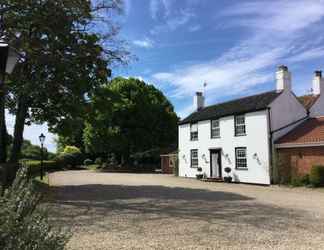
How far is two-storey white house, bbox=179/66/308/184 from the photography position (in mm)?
26328

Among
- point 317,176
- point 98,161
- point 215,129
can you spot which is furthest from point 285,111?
point 98,161

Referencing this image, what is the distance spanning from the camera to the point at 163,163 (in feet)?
147

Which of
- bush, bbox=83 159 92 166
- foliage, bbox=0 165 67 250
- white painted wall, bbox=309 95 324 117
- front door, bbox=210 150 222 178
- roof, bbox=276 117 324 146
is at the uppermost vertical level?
white painted wall, bbox=309 95 324 117

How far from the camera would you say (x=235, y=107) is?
30078mm

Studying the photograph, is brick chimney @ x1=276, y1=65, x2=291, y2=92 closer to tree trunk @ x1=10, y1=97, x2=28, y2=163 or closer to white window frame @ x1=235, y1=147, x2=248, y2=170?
white window frame @ x1=235, y1=147, x2=248, y2=170

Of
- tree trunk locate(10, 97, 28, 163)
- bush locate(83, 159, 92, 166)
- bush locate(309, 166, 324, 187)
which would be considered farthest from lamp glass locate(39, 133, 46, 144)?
bush locate(83, 159, 92, 166)

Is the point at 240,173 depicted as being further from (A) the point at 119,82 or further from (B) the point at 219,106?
(A) the point at 119,82

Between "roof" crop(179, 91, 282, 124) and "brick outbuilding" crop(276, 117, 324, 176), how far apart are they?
109 inches

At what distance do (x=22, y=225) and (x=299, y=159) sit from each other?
22.5 metres

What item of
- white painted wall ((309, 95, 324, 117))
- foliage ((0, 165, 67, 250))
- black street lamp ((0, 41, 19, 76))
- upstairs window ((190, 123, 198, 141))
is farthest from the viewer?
upstairs window ((190, 123, 198, 141))

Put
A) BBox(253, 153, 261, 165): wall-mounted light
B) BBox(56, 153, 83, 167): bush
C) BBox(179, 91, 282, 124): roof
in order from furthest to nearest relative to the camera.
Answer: BBox(56, 153, 83, 167): bush < BBox(179, 91, 282, 124): roof < BBox(253, 153, 261, 165): wall-mounted light

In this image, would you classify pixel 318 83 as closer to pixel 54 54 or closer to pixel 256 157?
pixel 256 157

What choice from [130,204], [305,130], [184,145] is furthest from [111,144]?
[130,204]

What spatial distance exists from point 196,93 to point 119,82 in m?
16.9
